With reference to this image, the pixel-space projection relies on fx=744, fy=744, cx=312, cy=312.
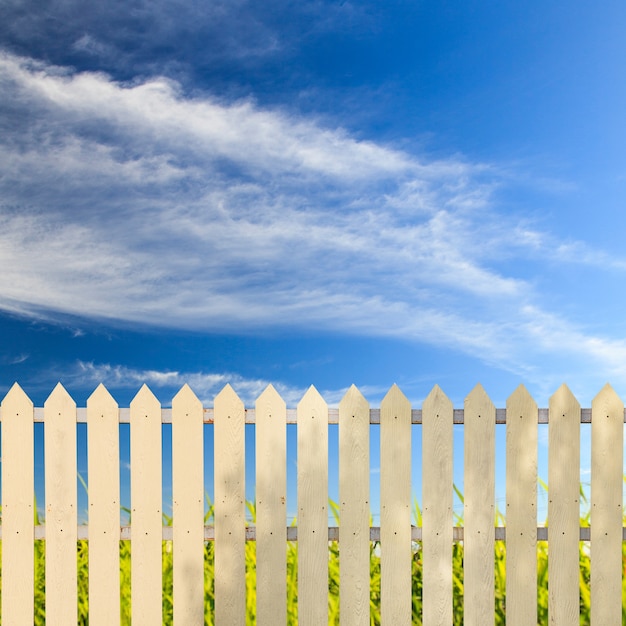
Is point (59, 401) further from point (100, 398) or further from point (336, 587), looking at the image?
point (336, 587)

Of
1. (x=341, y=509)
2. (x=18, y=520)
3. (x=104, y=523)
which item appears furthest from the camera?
(x=18, y=520)

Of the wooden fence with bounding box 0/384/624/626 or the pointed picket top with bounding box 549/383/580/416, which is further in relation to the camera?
the pointed picket top with bounding box 549/383/580/416

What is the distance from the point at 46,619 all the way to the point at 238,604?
1.34m

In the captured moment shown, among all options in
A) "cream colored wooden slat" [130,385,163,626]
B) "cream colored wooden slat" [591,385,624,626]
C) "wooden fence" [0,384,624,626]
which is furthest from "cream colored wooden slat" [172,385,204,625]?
"cream colored wooden slat" [591,385,624,626]

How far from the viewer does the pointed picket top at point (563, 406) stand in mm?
5012

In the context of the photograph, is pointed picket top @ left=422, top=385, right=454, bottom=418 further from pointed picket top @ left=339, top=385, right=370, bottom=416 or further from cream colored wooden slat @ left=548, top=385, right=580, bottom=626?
cream colored wooden slat @ left=548, top=385, right=580, bottom=626

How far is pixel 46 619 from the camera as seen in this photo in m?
5.06

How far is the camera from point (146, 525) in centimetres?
494

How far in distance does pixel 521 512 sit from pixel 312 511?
1394 millimetres

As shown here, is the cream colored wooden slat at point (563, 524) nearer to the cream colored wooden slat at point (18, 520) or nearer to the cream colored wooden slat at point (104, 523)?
the cream colored wooden slat at point (104, 523)

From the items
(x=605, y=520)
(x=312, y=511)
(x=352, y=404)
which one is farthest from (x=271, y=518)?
(x=605, y=520)

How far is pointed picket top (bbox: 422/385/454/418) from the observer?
16.2 ft

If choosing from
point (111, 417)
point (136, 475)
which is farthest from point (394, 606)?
point (111, 417)

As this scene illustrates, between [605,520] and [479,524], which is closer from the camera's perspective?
[479,524]
